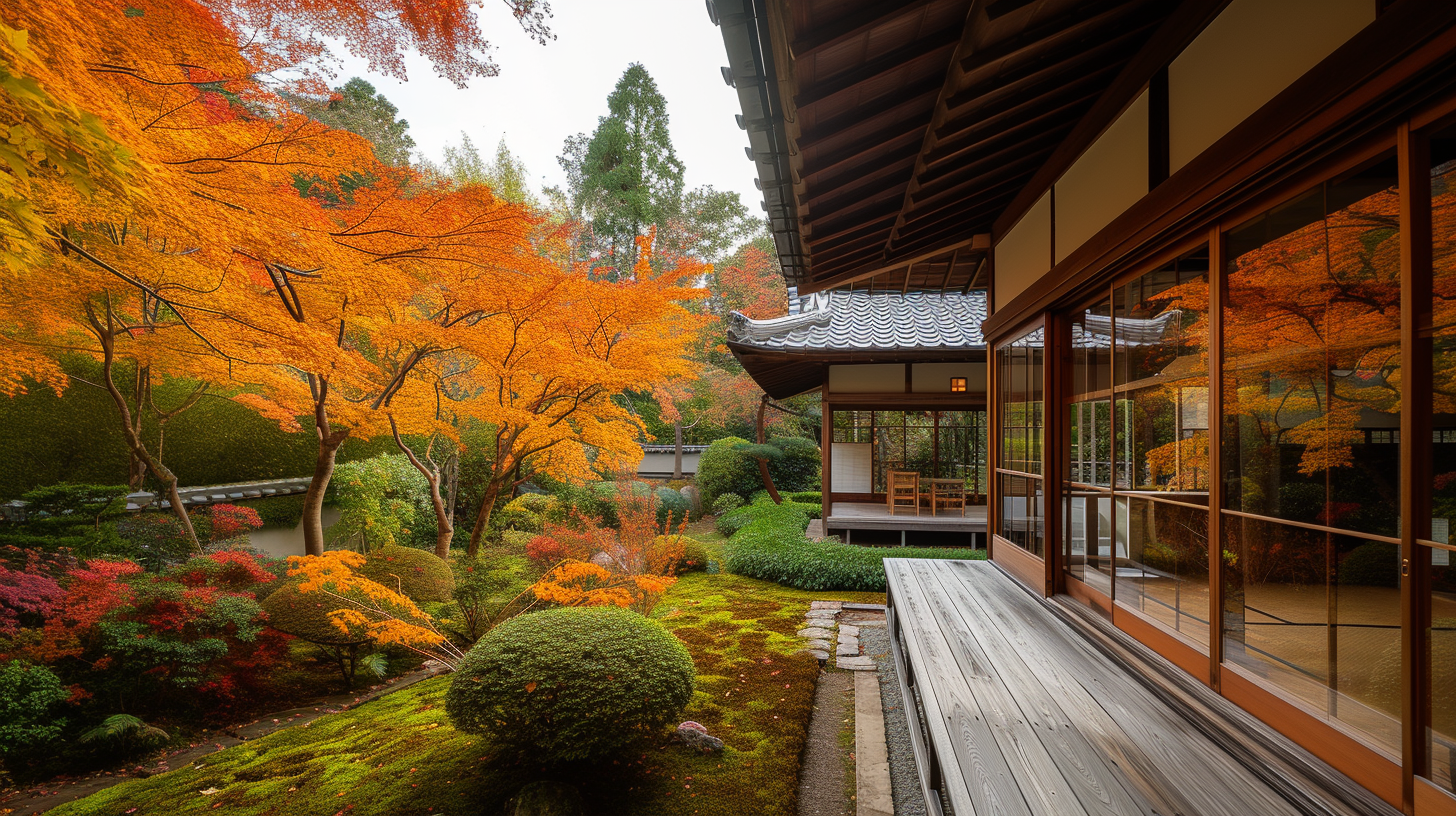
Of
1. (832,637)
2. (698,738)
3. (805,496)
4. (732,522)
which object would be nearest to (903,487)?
(732,522)

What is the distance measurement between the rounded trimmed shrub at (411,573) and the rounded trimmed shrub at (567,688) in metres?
4.18

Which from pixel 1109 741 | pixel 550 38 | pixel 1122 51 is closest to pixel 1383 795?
pixel 1109 741

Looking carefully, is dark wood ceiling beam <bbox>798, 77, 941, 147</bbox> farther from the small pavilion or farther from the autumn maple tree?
the small pavilion

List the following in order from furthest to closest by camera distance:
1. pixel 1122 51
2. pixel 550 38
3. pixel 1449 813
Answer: pixel 550 38 → pixel 1122 51 → pixel 1449 813

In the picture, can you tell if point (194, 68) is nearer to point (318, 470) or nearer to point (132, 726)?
point (318, 470)

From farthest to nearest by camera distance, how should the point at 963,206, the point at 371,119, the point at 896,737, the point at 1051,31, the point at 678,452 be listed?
1. the point at 678,452
2. the point at 371,119
3. the point at 963,206
4. the point at 896,737
5. the point at 1051,31

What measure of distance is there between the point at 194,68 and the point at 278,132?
669 mm

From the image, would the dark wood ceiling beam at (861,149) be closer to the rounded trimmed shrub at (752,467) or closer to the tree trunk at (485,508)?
the tree trunk at (485,508)

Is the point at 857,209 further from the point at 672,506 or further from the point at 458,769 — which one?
the point at 672,506

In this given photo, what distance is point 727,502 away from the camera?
13.9 m

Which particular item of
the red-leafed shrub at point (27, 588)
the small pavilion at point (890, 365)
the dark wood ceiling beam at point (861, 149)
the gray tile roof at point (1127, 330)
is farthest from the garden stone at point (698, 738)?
the small pavilion at point (890, 365)

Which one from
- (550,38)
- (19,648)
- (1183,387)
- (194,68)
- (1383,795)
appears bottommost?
(19,648)

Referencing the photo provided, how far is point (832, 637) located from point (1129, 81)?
4.61 metres

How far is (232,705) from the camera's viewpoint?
16.4ft
